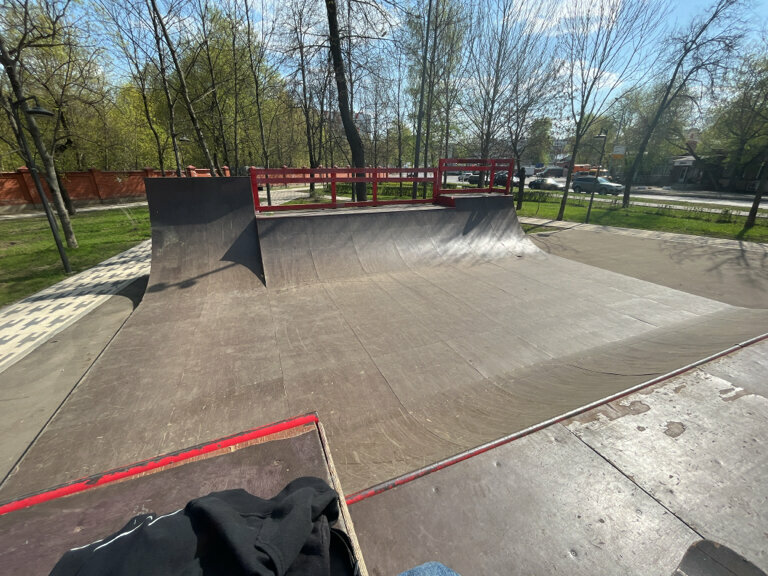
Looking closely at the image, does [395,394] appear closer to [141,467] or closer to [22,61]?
[141,467]

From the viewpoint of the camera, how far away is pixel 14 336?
4625 mm

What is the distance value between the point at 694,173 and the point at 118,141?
5791 cm

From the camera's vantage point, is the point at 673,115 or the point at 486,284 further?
the point at 673,115

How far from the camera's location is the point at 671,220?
560 inches

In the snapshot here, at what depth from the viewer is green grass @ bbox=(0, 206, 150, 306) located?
6.93 metres

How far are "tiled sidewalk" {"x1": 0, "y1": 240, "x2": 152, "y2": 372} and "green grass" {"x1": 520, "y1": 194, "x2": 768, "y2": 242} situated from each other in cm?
1726

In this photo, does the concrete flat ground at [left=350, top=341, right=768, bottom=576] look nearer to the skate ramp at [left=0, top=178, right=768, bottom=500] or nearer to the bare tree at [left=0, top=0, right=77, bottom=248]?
the skate ramp at [left=0, top=178, right=768, bottom=500]

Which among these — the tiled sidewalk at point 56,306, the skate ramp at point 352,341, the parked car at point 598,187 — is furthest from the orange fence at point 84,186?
the parked car at point 598,187

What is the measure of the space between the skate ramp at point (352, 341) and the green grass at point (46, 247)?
10.4ft

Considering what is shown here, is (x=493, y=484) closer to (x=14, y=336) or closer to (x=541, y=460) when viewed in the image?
(x=541, y=460)

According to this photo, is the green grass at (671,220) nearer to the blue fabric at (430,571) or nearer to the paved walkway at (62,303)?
the paved walkway at (62,303)

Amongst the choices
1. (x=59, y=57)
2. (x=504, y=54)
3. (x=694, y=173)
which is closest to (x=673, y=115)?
(x=694, y=173)

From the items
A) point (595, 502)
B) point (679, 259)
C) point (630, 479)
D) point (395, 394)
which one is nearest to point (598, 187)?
point (679, 259)

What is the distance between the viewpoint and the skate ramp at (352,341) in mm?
2766
